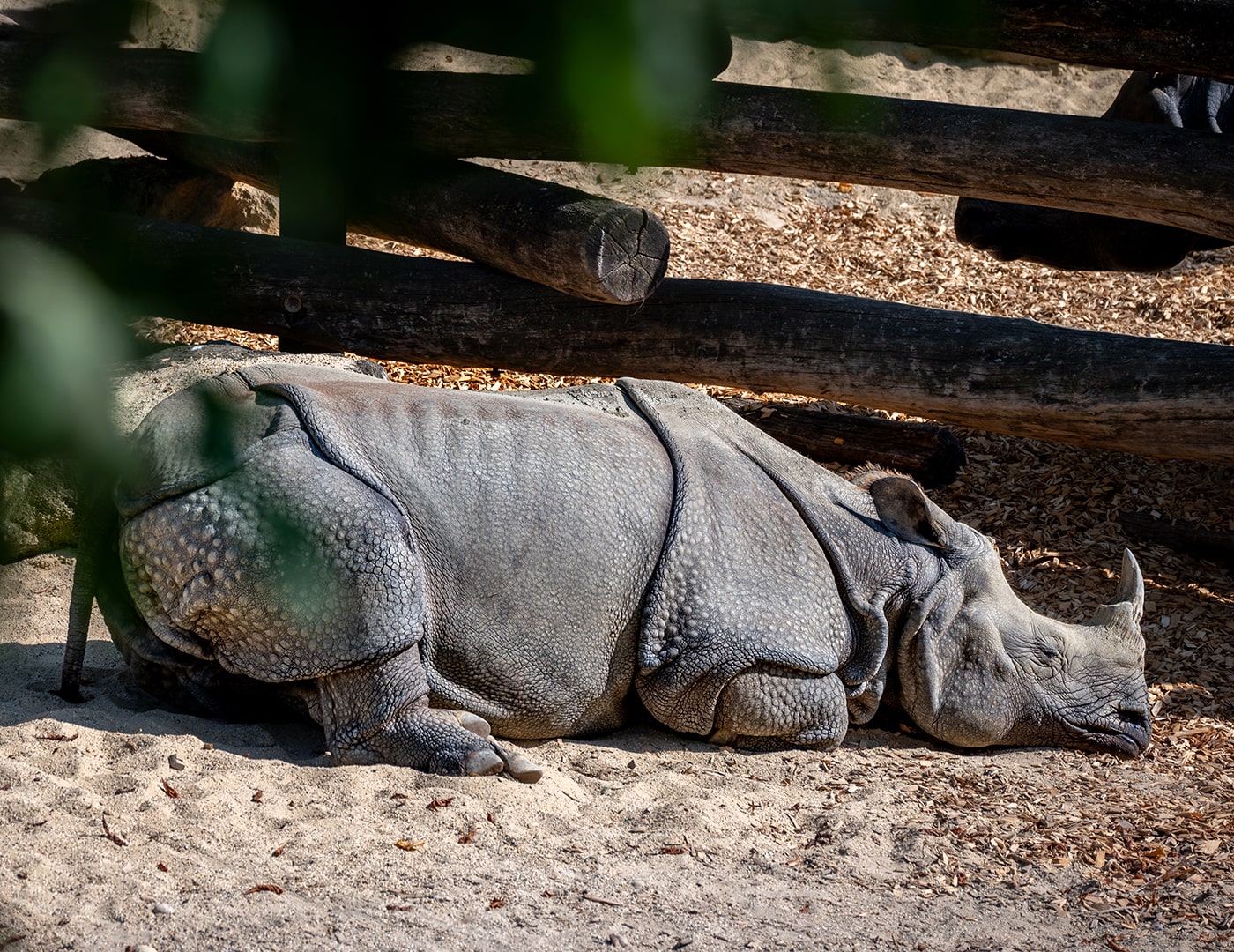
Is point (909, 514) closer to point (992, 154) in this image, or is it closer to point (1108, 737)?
point (1108, 737)

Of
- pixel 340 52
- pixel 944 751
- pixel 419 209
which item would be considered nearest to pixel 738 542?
pixel 944 751

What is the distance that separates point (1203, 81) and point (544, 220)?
3.31 meters

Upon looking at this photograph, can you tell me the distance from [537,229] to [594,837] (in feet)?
8.85

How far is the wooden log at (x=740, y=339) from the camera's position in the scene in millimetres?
5555

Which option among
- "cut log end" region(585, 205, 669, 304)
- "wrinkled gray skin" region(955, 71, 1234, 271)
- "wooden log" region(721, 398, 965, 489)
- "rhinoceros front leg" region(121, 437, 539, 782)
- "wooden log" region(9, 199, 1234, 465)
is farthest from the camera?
"wrinkled gray skin" region(955, 71, 1234, 271)

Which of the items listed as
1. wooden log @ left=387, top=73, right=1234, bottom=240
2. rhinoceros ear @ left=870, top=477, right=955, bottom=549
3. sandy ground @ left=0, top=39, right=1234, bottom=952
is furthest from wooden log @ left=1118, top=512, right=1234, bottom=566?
rhinoceros ear @ left=870, top=477, right=955, bottom=549

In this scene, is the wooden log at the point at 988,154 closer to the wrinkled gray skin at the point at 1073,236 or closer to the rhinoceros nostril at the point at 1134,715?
the wrinkled gray skin at the point at 1073,236

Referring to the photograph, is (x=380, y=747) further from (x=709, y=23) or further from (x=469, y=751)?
(x=709, y=23)

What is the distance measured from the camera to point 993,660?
437cm

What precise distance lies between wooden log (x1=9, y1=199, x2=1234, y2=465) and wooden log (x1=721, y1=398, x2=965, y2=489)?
45 cm

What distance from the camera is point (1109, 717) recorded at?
176 inches

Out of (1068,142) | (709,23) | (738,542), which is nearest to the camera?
(709,23)

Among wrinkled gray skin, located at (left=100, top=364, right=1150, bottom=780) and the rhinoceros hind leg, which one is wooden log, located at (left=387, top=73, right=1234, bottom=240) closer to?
wrinkled gray skin, located at (left=100, top=364, right=1150, bottom=780)

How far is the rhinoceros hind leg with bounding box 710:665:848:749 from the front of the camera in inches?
159
